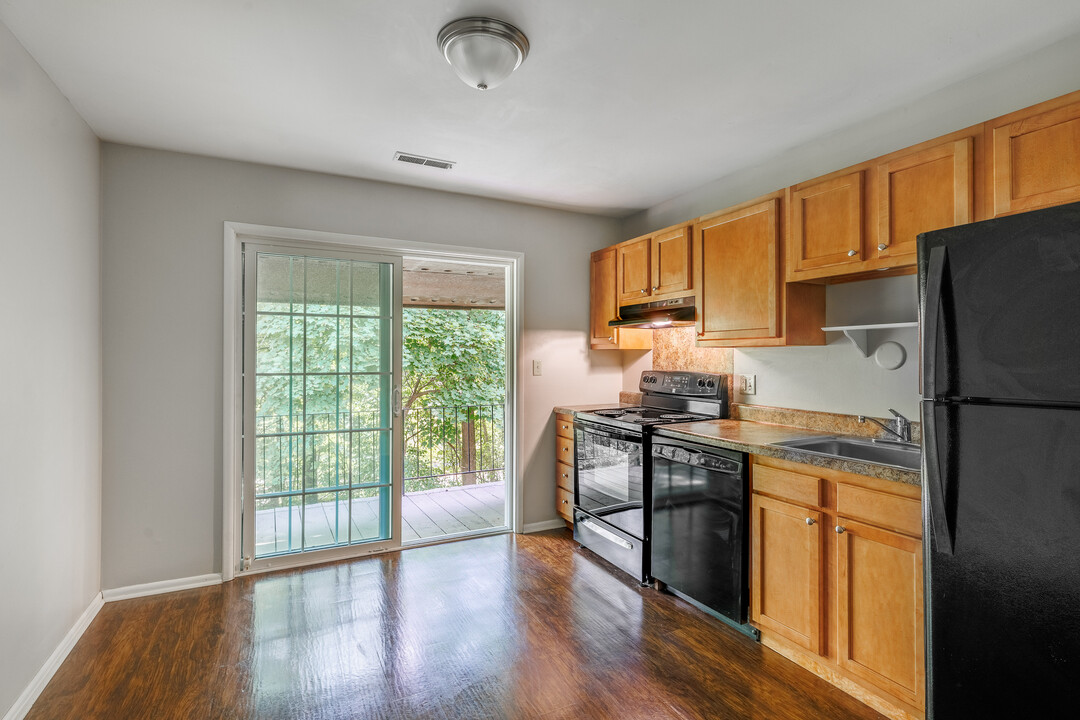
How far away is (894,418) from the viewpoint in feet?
7.89

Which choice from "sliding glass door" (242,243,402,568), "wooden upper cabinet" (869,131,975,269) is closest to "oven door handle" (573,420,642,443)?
"sliding glass door" (242,243,402,568)

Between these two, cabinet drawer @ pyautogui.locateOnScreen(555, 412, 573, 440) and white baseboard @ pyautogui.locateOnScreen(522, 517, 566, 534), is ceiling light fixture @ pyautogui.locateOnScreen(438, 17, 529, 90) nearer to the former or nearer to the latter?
cabinet drawer @ pyautogui.locateOnScreen(555, 412, 573, 440)

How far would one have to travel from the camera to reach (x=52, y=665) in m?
2.17

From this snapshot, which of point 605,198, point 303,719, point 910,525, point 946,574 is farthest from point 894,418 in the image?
point 303,719

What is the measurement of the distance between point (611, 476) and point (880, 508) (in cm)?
157

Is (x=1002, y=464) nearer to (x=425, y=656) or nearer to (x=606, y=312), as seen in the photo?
(x=425, y=656)

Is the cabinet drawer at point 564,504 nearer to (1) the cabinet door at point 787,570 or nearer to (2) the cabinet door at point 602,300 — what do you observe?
(2) the cabinet door at point 602,300

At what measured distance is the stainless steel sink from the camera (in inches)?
89.7

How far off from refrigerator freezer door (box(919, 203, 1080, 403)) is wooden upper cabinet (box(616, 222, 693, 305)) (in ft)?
5.43

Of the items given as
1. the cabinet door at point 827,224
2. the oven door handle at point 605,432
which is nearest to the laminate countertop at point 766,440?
the oven door handle at point 605,432

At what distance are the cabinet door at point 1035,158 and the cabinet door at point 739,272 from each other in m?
0.90

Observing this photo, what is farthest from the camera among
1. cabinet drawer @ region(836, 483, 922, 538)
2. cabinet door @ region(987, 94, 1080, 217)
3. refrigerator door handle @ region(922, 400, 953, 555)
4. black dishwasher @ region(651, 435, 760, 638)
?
black dishwasher @ region(651, 435, 760, 638)

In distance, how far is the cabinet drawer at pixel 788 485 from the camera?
210cm

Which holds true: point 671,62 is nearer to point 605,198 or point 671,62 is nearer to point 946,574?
point 605,198
